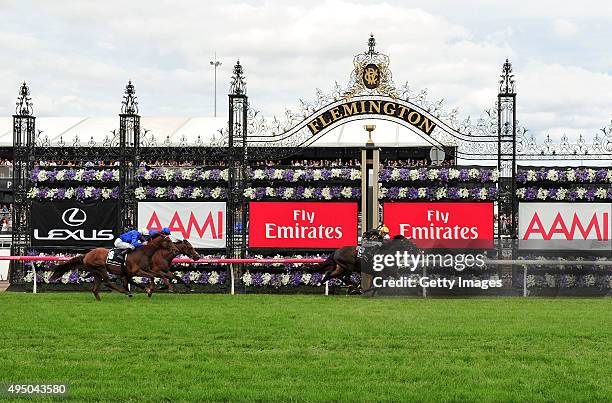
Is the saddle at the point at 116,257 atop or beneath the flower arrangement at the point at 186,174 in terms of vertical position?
beneath

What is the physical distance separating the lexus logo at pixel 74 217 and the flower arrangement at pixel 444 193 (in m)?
6.44

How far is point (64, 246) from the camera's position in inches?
770

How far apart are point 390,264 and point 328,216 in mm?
2406

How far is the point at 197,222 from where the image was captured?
19.3m

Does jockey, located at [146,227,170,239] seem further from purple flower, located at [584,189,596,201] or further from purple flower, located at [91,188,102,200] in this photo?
purple flower, located at [584,189,596,201]

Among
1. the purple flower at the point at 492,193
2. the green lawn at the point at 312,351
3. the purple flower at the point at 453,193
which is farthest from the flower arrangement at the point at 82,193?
the purple flower at the point at 492,193

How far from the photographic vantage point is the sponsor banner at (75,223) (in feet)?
63.9

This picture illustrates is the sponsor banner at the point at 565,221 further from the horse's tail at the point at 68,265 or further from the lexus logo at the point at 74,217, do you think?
the lexus logo at the point at 74,217

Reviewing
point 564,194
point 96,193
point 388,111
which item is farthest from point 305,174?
point 564,194

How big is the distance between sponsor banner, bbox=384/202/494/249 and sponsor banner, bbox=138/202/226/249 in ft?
11.3

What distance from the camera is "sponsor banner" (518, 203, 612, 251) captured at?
1853 centimetres

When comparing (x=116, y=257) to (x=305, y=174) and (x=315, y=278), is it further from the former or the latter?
(x=305, y=174)

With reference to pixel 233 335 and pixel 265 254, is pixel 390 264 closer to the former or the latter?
pixel 265 254

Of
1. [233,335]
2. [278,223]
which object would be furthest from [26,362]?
[278,223]
